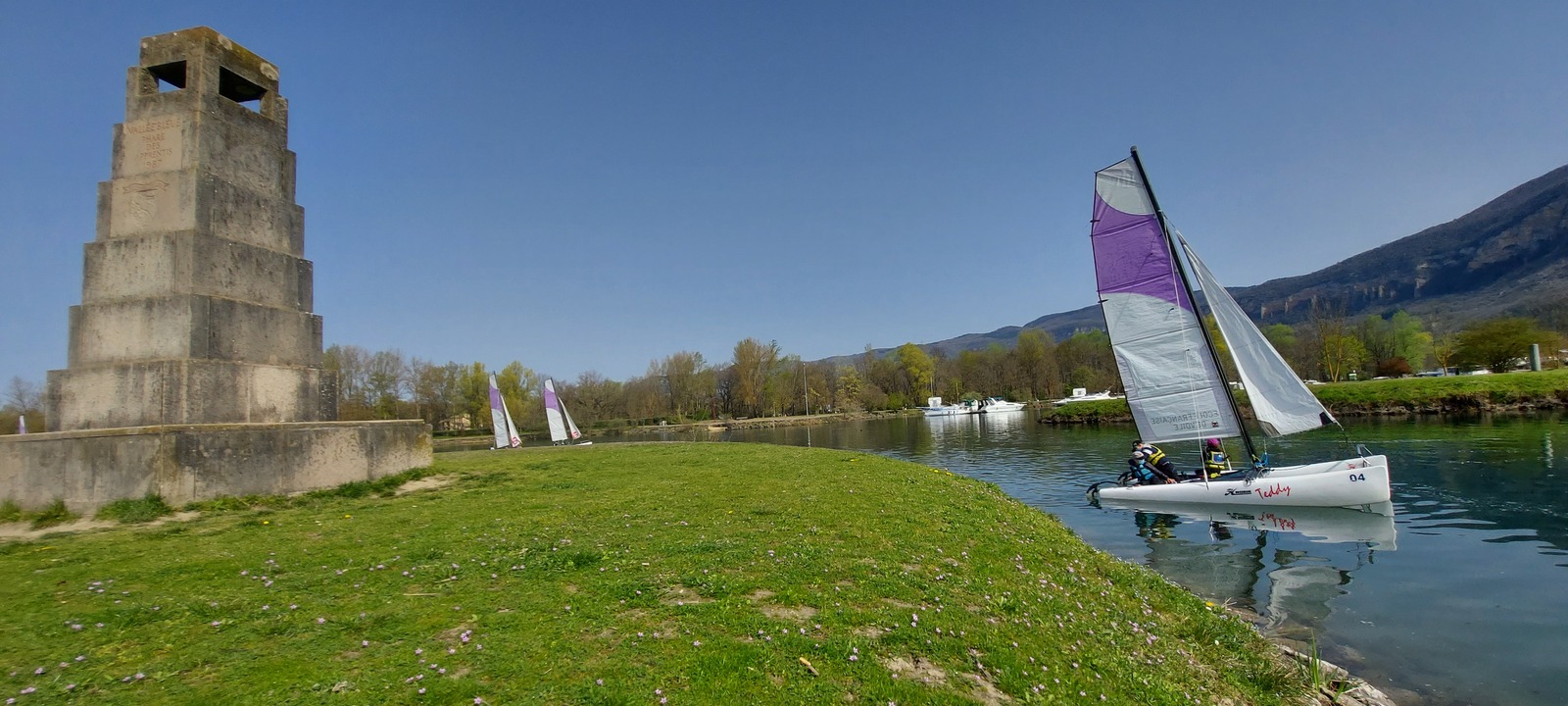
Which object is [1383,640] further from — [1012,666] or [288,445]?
[288,445]

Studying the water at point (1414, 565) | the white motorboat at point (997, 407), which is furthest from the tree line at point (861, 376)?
the water at point (1414, 565)

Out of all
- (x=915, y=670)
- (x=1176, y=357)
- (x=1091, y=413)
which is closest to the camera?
(x=915, y=670)

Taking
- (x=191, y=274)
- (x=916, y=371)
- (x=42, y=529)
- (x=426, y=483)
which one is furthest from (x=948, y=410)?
(x=42, y=529)

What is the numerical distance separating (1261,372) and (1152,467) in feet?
13.9

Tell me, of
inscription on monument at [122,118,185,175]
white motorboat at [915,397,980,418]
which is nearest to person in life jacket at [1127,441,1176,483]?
inscription on monument at [122,118,185,175]

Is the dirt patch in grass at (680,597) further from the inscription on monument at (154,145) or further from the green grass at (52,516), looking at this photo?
the inscription on monument at (154,145)

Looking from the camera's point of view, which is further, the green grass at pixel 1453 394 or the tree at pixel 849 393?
the tree at pixel 849 393

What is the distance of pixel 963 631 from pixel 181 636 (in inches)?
272

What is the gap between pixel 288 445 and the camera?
502 inches

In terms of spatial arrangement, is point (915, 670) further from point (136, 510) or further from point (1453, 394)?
point (1453, 394)

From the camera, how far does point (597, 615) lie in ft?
20.7

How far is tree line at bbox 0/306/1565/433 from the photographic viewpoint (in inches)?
3494

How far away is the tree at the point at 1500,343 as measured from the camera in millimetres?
71938

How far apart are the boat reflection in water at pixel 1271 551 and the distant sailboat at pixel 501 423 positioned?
42.4 m
